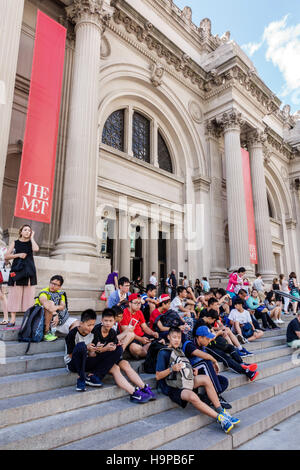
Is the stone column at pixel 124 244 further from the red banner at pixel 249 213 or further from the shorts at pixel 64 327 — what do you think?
the shorts at pixel 64 327

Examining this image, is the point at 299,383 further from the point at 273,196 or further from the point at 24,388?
the point at 273,196

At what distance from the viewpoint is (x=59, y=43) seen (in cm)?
939

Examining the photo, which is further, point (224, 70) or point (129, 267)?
point (224, 70)

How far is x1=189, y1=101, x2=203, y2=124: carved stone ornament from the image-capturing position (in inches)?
674

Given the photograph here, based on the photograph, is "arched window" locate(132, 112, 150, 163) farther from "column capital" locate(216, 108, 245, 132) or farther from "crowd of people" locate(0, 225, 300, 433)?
"crowd of people" locate(0, 225, 300, 433)

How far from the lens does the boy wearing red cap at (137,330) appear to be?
4.46 m

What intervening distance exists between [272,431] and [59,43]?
11.1m

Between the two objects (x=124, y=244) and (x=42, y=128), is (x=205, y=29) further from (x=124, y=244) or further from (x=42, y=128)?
(x=42, y=128)

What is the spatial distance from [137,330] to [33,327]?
164cm

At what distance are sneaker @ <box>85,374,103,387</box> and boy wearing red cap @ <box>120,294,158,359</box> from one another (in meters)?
1.09

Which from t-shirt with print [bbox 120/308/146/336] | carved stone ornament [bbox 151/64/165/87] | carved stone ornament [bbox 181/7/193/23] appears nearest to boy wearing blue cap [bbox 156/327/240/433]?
t-shirt with print [bbox 120/308/146/336]

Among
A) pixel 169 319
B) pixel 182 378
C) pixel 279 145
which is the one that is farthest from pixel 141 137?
pixel 279 145

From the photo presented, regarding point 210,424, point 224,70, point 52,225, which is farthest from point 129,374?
point 224,70

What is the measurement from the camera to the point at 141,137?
50.0 ft
